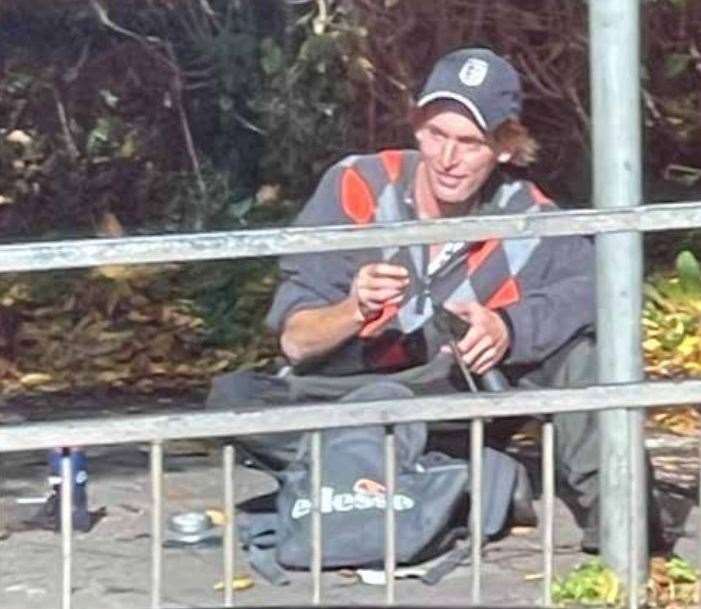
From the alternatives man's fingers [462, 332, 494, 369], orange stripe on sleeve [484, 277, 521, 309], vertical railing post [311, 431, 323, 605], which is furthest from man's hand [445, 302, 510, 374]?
vertical railing post [311, 431, 323, 605]

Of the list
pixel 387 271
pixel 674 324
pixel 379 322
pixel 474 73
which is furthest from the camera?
pixel 674 324

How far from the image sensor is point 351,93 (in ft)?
25.8

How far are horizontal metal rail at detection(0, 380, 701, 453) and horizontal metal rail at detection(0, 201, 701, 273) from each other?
29 centimetres

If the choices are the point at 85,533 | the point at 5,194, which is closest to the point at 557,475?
the point at 85,533

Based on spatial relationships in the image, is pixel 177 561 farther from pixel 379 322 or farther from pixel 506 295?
pixel 506 295

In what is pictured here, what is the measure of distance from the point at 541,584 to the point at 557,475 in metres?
0.41

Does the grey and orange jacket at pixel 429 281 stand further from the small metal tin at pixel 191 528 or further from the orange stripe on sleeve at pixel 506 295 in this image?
the small metal tin at pixel 191 528

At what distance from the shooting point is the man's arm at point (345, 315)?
16.2ft

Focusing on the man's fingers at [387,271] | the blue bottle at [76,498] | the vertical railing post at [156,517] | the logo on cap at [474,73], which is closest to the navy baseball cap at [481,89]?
the logo on cap at [474,73]

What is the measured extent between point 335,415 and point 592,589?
81cm

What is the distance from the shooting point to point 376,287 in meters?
4.93

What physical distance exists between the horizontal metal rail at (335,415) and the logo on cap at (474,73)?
1.22 meters

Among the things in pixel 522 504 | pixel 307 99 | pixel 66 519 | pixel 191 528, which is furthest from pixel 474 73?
pixel 307 99

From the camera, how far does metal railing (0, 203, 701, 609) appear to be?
4.05 metres
